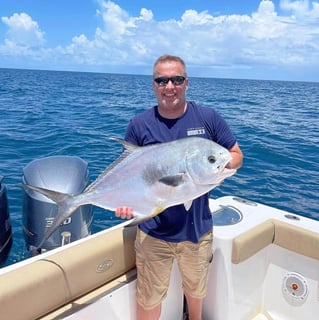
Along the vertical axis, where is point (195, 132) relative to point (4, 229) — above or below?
above

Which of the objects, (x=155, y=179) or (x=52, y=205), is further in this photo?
(x=52, y=205)

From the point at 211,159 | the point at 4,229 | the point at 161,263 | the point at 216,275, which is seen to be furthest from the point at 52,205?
the point at 211,159

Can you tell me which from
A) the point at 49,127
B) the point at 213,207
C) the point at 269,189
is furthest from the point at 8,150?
the point at 213,207

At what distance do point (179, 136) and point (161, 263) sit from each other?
0.87m

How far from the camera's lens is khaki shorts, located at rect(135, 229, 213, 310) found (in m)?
2.41

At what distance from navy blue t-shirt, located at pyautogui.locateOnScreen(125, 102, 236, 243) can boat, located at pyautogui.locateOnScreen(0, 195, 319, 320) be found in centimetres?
30

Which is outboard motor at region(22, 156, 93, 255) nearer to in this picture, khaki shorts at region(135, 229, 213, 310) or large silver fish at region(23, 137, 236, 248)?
khaki shorts at region(135, 229, 213, 310)

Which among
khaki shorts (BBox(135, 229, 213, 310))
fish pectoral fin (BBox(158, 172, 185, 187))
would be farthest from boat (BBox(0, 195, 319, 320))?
fish pectoral fin (BBox(158, 172, 185, 187))

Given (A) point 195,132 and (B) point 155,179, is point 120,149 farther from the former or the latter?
(B) point 155,179

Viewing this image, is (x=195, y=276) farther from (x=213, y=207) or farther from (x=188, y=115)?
(x=188, y=115)

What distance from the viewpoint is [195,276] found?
2.50 meters

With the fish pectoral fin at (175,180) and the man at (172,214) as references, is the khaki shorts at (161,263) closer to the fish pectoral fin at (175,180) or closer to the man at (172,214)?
the man at (172,214)

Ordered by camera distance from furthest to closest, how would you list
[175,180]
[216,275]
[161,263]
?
1. [216,275]
2. [161,263]
3. [175,180]

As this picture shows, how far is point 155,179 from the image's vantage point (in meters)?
1.99
